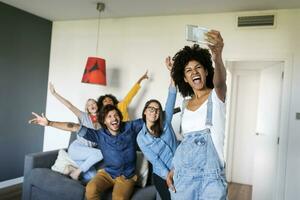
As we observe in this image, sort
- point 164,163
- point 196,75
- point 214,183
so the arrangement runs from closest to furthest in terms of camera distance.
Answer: point 214,183
point 196,75
point 164,163

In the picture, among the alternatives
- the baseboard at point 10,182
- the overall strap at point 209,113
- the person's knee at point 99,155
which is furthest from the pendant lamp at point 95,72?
the overall strap at point 209,113

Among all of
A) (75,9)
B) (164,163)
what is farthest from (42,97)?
(164,163)

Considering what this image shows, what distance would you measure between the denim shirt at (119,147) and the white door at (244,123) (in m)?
2.82

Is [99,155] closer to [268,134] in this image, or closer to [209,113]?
[209,113]

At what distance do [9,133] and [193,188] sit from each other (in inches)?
131

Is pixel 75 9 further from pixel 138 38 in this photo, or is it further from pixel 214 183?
pixel 214 183

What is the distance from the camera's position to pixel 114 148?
103 inches

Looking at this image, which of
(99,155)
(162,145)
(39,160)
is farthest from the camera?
(39,160)

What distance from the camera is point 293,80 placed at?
314 cm

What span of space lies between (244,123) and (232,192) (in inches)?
48.6

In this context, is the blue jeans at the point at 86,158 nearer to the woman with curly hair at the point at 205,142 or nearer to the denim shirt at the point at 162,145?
the denim shirt at the point at 162,145

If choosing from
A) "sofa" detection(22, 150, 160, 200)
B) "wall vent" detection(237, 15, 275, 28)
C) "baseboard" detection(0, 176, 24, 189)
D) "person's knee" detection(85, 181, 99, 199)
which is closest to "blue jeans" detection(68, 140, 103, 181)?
"sofa" detection(22, 150, 160, 200)

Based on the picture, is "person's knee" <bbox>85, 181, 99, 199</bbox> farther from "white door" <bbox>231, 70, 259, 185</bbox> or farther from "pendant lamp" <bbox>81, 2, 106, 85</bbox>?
"white door" <bbox>231, 70, 259, 185</bbox>

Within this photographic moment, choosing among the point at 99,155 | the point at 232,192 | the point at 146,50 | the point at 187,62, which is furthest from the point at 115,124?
the point at 232,192
